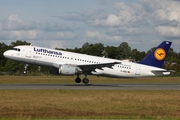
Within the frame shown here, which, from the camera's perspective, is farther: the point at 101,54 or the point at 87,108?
the point at 101,54

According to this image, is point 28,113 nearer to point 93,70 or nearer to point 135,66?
point 93,70

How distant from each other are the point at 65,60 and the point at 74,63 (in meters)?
1.10

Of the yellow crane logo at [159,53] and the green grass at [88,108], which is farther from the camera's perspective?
the yellow crane logo at [159,53]

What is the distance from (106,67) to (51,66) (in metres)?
6.33

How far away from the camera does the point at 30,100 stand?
77.7 feet

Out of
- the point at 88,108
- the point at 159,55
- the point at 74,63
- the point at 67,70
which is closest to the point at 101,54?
the point at 159,55

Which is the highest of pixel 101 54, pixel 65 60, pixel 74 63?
pixel 101 54

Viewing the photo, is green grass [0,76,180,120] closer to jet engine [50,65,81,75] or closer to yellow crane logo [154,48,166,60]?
jet engine [50,65,81,75]

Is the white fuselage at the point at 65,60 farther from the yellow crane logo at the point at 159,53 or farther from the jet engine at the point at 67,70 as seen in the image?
the yellow crane logo at the point at 159,53

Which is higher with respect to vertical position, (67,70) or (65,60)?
(65,60)

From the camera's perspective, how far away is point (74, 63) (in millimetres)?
42969

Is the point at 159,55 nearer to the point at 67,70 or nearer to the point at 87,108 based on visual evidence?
the point at 67,70

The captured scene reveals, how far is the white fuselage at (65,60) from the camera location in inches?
1633

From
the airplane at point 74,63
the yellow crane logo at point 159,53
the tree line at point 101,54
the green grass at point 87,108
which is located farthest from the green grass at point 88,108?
the tree line at point 101,54
